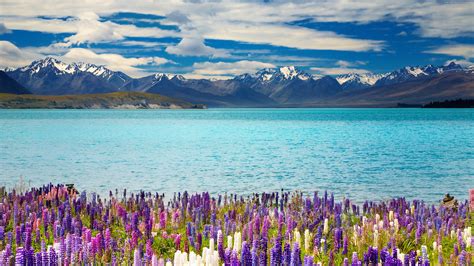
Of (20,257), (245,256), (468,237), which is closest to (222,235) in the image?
(245,256)

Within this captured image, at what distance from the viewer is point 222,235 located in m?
12.1

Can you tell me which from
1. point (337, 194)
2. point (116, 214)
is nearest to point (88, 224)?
point (116, 214)

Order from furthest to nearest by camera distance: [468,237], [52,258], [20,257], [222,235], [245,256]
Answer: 1. [468,237]
2. [222,235]
3. [52,258]
4. [20,257]
5. [245,256]

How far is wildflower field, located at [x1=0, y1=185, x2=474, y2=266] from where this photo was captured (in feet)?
30.1

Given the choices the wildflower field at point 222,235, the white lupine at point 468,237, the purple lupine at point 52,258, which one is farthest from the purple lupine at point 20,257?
the white lupine at point 468,237

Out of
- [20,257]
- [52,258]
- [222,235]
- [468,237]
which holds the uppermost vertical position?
[20,257]

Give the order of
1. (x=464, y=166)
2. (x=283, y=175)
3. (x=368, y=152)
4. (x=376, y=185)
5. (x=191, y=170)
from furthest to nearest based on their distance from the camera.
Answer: (x=368, y=152) → (x=464, y=166) → (x=191, y=170) → (x=283, y=175) → (x=376, y=185)

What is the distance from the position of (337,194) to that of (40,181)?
1802 cm

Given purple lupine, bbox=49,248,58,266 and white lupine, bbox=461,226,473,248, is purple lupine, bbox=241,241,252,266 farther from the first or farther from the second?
white lupine, bbox=461,226,473,248

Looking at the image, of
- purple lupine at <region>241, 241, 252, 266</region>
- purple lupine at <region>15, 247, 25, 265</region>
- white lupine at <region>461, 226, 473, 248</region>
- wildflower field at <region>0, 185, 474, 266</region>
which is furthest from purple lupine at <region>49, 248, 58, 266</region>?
white lupine at <region>461, 226, 473, 248</region>

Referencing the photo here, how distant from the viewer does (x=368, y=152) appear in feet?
208

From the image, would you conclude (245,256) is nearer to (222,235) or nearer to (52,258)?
(52,258)

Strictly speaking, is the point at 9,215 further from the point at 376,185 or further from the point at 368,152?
the point at 368,152

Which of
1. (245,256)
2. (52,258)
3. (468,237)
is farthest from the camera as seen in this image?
(468,237)
